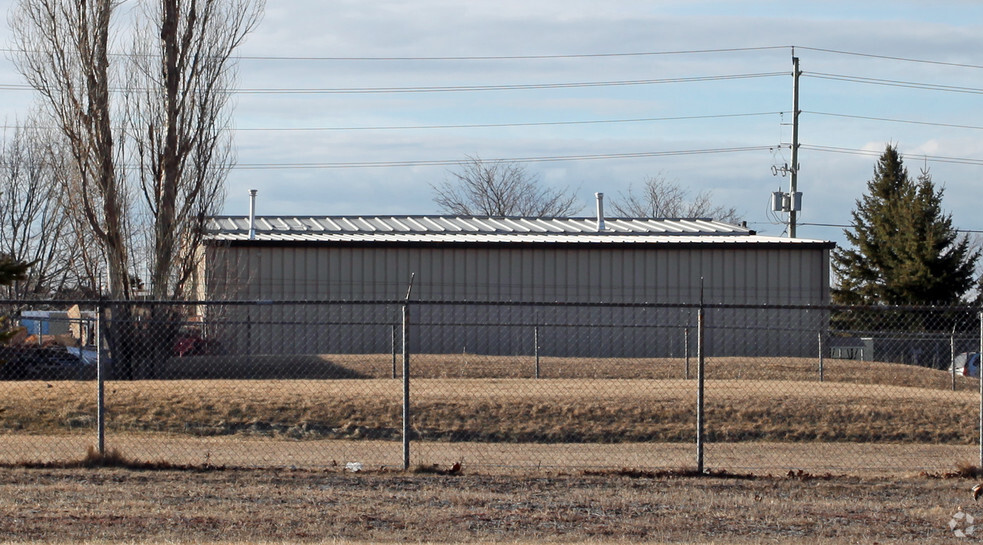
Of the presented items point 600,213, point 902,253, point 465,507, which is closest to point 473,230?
point 600,213

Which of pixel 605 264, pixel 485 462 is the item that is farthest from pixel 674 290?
pixel 485 462

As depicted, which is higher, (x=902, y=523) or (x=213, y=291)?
(x=213, y=291)

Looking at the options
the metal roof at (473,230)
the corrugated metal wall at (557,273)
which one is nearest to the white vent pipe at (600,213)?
the metal roof at (473,230)

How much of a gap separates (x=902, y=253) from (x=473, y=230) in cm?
1597

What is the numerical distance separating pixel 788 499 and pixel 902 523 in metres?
1.16

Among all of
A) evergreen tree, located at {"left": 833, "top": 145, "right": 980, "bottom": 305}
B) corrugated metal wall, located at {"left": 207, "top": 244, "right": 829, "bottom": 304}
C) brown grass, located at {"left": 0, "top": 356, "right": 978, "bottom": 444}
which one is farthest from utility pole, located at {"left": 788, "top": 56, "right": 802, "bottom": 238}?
brown grass, located at {"left": 0, "top": 356, "right": 978, "bottom": 444}

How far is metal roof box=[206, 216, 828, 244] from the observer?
27.7 m

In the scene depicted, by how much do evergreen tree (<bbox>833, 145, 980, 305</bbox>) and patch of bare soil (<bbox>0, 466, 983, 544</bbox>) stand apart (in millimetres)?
28365

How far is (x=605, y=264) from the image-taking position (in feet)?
89.8

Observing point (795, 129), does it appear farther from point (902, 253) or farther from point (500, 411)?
point (500, 411)

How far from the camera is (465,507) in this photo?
8.73 metres

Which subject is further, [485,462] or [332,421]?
[332,421]

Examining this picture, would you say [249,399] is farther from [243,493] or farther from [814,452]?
[814,452]

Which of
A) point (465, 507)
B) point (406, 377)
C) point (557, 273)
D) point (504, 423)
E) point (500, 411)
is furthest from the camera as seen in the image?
point (557, 273)
